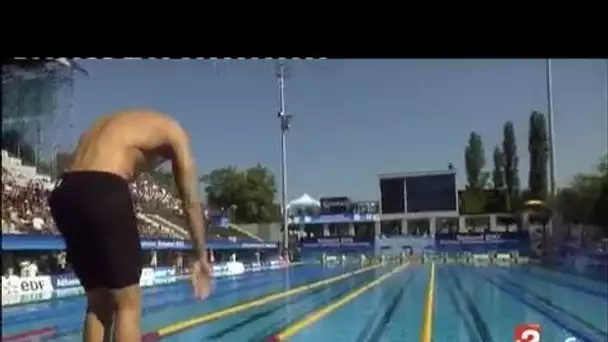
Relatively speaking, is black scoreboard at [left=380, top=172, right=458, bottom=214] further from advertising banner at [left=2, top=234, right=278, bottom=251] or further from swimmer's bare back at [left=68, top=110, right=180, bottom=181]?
swimmer's bare back at [left=68, top=110, right=180, bottom=181]

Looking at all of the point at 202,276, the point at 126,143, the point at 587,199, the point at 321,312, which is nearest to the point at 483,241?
the point at 587,199

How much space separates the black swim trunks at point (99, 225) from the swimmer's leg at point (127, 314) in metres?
0.03

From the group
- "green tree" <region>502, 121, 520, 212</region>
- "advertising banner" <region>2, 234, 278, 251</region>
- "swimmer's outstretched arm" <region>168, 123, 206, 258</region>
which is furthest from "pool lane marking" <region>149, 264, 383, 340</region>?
"green tree" <region>502, 121, 520, 212</region>

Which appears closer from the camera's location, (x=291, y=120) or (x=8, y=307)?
(x=8, y=307)

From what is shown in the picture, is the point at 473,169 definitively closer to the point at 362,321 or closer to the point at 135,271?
the point at 362,321

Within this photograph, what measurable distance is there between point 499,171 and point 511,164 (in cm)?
6

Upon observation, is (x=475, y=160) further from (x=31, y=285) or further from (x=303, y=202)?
(x=31, y=285)

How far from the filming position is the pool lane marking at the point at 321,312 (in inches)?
124

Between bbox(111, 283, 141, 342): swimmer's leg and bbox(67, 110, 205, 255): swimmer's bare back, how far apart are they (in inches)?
11.4

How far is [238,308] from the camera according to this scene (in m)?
3.32

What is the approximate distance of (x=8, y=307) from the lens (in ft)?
10.2

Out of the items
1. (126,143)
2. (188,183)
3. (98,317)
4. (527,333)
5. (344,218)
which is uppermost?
(126,143)

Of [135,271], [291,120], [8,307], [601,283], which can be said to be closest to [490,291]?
[601,283]
